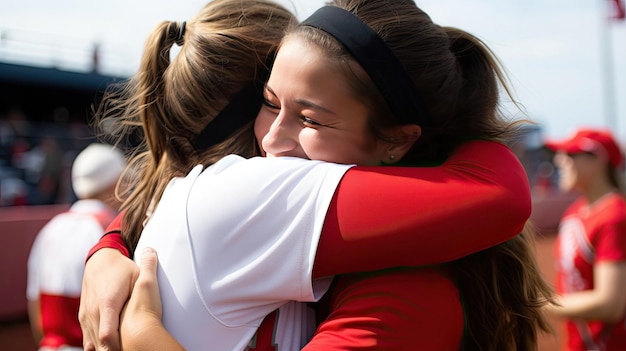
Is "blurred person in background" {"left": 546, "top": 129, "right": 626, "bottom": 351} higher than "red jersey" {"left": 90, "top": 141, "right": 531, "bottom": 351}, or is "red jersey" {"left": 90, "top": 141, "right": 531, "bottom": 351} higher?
"red jersey" {"left": 90, "top": 141, "right": 531, "bottom": 351}

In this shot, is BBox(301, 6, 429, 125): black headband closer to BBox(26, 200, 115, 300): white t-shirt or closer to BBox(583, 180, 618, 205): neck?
BBox(583, 180, 618, 205): neck

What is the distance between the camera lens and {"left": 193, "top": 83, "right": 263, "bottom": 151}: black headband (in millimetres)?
1707

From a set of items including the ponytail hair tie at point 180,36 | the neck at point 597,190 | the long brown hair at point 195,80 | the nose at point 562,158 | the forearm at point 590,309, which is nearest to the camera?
the long brown hair at point 195,80

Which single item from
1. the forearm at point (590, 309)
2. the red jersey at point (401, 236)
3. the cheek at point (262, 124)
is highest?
the cheek at point (262, 124)

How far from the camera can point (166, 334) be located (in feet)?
4.10

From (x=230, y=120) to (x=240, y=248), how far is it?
0.56 meters

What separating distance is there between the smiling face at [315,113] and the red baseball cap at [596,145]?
126 inches

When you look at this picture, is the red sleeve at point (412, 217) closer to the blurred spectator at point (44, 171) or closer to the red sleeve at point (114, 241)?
the red sleeve at point (114, 241)

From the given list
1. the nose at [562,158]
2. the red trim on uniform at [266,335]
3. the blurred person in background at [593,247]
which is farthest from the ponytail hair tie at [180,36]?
the nose at [562,158]

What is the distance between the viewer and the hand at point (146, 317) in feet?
4.07

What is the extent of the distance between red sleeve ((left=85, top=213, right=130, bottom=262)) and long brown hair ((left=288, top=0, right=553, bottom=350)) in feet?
2.35

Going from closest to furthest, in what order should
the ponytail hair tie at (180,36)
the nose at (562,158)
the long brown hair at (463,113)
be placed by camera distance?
the long brown hair at (463,113) → the ponytail hair tie at (180,36) → the nose at (562,158)

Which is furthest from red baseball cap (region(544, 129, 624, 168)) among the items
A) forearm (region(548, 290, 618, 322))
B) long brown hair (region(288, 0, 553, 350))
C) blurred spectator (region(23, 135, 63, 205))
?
blurred spectator (region(23, 135, 63, 205))

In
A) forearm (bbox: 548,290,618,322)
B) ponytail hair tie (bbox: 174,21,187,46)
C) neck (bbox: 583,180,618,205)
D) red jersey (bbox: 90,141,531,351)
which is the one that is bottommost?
forearm (bbox: 548,290,618,322)
